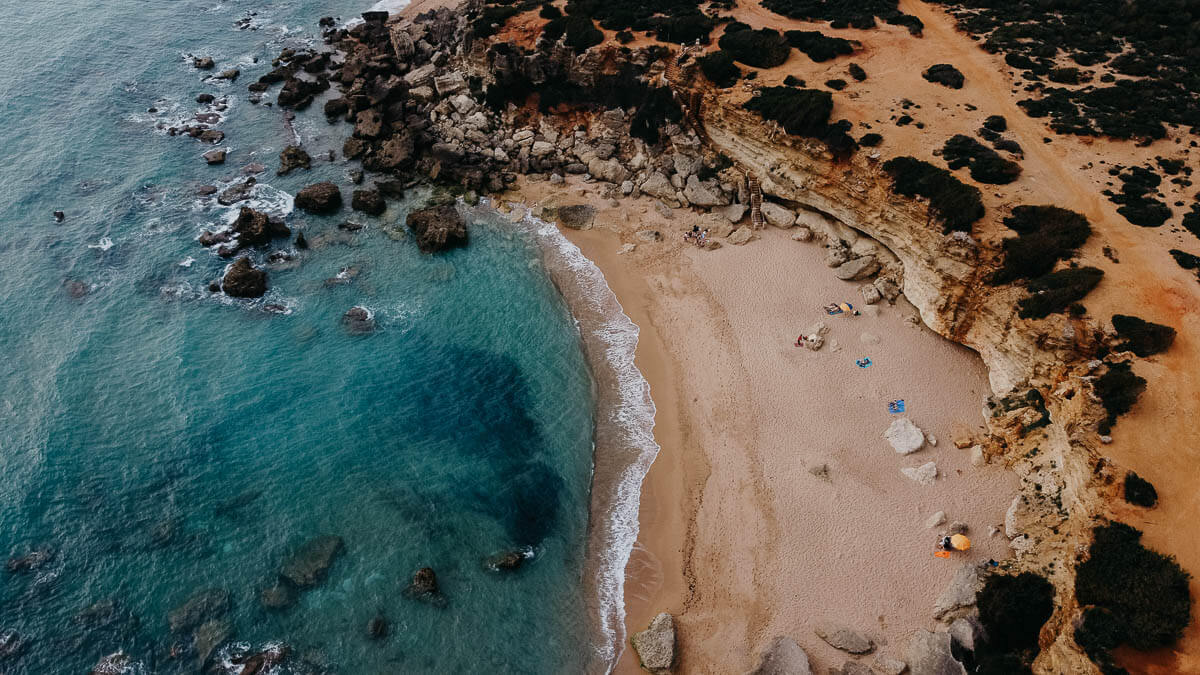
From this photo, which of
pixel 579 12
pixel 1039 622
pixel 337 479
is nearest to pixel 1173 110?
pixel 1039 622

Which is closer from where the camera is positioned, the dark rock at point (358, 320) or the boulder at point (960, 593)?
the boulder at point (960, 593)

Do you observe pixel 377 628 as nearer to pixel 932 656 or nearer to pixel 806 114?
pixel 932 656

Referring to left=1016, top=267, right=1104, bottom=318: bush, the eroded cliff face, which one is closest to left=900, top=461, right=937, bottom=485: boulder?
the eroded cliff face

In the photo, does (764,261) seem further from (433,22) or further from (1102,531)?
(433,22)

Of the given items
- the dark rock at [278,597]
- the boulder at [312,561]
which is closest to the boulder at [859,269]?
the boulder at [312,561]

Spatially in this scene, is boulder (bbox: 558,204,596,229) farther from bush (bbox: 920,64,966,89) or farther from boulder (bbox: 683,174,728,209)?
bush (bbox: 920,64,966,89)

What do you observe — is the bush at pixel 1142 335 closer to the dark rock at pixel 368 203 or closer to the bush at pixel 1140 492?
the bush at pixel 1140 492
